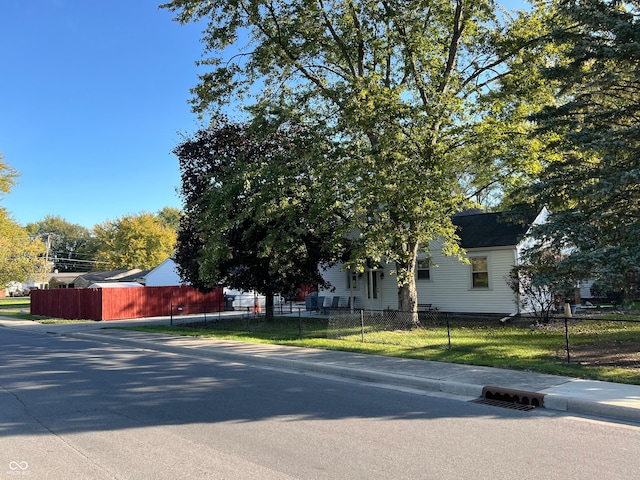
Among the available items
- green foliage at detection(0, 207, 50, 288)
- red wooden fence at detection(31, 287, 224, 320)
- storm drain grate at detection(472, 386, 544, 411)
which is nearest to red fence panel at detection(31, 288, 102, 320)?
red wooden fence at detection(31, 287, 224, 320)

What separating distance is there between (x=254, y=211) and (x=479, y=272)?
10.0 metres

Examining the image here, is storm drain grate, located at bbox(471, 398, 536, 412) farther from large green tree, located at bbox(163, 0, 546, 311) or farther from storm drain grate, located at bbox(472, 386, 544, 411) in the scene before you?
large green tree, located at bbox(163, 0, 546, 311)

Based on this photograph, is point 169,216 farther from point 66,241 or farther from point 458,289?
point 458,289

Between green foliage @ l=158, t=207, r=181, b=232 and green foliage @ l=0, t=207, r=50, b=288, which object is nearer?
green foliage @ l=0, t=207, r=50, b=288

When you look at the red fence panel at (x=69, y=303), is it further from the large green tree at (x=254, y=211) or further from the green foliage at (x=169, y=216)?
the green foliage at (x=169, y=216)

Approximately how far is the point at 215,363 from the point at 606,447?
27.6 feet

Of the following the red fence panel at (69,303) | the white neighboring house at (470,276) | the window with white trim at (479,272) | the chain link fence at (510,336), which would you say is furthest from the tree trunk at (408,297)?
the red fence panel at (69,303)

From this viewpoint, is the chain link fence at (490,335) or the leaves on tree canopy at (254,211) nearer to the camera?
the chain link fence at (490,335)

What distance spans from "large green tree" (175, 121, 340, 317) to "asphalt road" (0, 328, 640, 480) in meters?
7.54

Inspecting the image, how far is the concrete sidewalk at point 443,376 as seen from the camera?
267 inches

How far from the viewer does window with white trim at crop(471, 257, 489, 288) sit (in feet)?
66.9

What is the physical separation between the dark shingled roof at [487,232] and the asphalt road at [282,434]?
1297 centimetres

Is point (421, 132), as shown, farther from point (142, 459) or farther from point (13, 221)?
point (13, 221)

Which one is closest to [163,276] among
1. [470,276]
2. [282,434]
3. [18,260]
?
[18,260]
